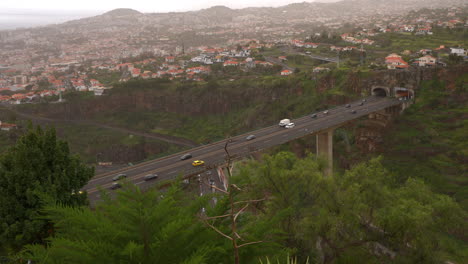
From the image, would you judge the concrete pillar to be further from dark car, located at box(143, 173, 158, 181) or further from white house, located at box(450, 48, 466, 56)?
white house, located at box(450, 48, 466, 56)

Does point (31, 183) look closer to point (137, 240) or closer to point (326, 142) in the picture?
point (137, 240)

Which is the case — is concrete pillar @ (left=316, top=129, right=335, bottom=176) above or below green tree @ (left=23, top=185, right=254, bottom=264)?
below

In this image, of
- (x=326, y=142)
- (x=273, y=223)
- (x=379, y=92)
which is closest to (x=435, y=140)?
(x=326, y=142)

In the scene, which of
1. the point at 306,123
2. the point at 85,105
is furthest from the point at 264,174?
the point at 85,105

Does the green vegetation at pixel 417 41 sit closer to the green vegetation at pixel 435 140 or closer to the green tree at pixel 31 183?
the green vegetation at pixel 435 140

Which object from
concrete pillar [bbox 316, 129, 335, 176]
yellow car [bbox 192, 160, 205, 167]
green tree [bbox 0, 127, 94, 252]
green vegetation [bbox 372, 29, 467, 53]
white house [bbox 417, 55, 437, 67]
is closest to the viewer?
green tree [bbox 0, 127, 94, 252]

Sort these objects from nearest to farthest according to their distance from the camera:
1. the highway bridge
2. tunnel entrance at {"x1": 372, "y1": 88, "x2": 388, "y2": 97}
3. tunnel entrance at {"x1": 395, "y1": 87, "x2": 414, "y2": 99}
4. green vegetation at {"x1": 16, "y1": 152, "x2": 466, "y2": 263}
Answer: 1. green vegetation at {"x1": 16, "y1": 152, "x2": 466, "y2": 263}
2. the highway bridge
3. tunnel entrance at {"x1": 395, "y1": 87, "x2": 414, "y2": 99}
4. tunnel entrance at {"x1": 372, "y1": 88, "x2": 388, "y2": 97}

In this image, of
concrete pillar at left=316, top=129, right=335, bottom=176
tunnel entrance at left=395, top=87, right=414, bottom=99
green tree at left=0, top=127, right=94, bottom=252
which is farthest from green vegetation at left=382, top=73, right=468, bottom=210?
green tree at left=0, top=127, right=94, bottom=252

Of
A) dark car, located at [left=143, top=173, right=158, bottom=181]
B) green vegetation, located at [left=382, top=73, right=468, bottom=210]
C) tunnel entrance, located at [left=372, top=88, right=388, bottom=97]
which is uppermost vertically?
dark car, located at [left=143, top=173, right=158, bottom=181]
